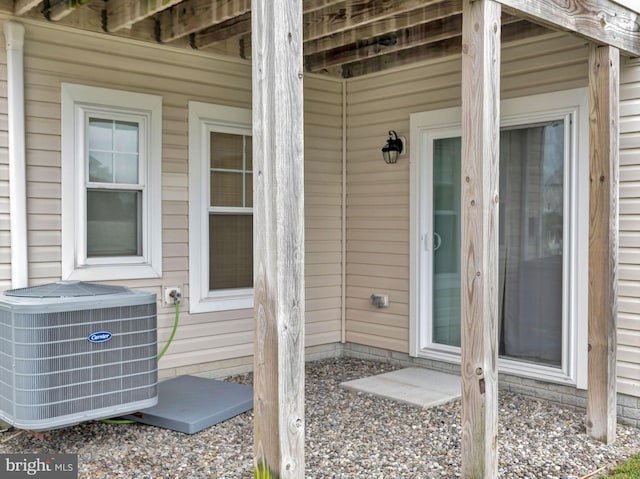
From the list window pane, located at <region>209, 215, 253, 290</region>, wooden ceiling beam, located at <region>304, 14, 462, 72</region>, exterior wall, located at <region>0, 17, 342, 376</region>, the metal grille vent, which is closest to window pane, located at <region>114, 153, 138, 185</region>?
exterior wall, located at <region>0, 17, 342, 376</region>

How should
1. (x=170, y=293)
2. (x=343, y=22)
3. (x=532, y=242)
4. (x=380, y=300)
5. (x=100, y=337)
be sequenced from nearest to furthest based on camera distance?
(x=100, y=337) < (x=343, y=22) < (x=532, y=242) < (x=170, y=293) < (x=380, y=300)

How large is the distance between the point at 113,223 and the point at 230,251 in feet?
3.41

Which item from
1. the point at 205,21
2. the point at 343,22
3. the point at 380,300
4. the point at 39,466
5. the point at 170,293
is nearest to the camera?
the point at 39,466

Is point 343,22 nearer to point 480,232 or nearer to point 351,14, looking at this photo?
point 351,14

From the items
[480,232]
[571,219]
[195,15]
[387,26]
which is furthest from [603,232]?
[195,15]

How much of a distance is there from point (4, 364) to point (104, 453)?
74 centimetres

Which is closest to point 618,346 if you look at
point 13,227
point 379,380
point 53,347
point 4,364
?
point 379,380

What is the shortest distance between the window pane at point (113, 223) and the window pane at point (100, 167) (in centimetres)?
9

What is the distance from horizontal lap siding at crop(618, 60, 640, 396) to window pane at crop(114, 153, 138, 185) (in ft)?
11.3

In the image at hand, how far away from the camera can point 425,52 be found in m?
5.10

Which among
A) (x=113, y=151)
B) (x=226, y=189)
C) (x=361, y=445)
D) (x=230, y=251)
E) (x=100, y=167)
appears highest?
(x=113, y=151)

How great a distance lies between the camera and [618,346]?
13.4 ft

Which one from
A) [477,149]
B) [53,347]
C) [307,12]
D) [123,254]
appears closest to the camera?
[477,149]

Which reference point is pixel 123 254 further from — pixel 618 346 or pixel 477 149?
pixel 618 346
